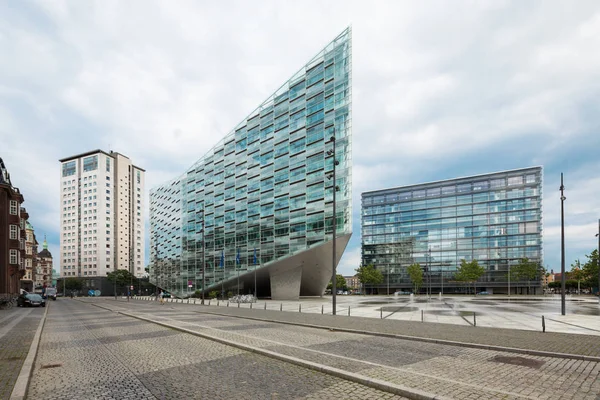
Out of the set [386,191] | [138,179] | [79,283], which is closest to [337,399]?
[386,191]

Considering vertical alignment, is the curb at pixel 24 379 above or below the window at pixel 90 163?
below

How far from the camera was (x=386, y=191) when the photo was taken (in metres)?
119

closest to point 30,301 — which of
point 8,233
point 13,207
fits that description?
point 8,233

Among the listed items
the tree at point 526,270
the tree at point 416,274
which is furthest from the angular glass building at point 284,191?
the tree at point 526,270

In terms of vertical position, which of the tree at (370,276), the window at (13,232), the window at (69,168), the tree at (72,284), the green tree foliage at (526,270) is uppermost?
the window at (69,168)

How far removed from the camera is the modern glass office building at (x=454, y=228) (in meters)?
97.4

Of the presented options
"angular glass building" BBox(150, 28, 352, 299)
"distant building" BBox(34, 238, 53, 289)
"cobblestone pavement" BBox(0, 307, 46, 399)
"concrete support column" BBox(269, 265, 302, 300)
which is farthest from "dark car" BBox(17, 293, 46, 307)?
"distant building" BBox(34, 238, 53, 289)

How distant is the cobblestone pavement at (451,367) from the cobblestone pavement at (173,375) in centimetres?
114

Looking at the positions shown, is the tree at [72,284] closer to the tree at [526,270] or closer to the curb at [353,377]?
the tree at [526,270]

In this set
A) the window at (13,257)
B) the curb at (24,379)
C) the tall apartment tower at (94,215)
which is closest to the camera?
the curb at (24,379)

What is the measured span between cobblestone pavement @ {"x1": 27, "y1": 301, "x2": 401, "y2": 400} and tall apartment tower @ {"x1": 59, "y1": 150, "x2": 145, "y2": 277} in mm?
145145

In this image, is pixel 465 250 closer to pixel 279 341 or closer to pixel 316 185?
pixel 316 185

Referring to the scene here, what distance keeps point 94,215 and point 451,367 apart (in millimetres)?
162078

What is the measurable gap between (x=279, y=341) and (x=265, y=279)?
188 ft
